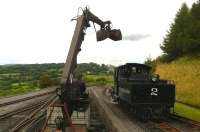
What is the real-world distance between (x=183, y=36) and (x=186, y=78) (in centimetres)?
1624

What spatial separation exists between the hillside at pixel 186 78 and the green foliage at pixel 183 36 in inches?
78.8

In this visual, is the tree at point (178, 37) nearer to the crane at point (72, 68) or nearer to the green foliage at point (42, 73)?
the green foliage at point (42, 73)

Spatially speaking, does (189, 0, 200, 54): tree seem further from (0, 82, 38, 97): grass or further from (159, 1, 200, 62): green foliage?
(0, 82, 38, 97): grass

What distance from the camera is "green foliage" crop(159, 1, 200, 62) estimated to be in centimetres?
5700

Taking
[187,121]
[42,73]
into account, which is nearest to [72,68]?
[187,121]

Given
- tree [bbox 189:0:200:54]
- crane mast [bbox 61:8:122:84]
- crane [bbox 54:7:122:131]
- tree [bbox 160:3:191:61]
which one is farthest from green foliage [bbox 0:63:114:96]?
crane [bbox 54:7:122:131]

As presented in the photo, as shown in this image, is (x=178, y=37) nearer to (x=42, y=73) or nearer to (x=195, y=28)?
(x=195, y=28)

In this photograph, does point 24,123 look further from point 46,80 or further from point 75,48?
point 46,80

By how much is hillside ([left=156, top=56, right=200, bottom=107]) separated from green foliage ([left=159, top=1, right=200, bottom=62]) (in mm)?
2002

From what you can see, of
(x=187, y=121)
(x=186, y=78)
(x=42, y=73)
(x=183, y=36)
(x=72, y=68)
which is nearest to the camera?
(x=72, y=68)

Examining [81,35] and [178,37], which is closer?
[81,35]

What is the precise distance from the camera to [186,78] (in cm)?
4500

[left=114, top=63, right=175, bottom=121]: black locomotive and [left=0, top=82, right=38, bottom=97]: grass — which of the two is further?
[left=0, top=82, right=38, bottom=97]: grass

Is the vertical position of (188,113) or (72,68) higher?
(72,68)
